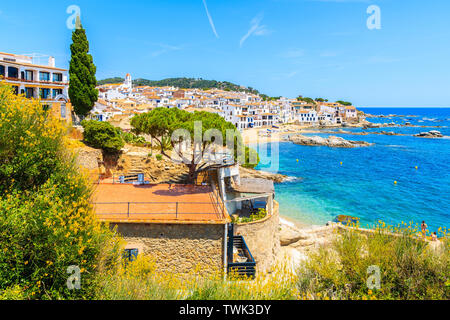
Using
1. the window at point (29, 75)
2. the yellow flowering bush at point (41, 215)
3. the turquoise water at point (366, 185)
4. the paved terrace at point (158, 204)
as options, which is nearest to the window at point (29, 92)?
the window at point (29, 75)

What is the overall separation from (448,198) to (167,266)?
42347 millimetres

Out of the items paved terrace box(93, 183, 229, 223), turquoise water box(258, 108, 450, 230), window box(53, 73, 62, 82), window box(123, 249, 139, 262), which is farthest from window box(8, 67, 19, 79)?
turquoise water box(258, 108, 450, 230)

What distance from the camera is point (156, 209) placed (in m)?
12.9

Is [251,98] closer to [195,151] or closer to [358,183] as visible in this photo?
[358,183]

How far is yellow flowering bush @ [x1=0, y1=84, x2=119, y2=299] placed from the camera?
Answer: 7457mm

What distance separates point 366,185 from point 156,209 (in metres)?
40.7

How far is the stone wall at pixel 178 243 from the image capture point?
11562 mm

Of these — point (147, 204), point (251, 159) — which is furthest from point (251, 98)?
point (147, 204)

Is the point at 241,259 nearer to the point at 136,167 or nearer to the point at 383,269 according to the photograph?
the point at 383,269

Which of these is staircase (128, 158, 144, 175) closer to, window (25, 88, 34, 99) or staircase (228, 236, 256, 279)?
staircase (228, 236, 256, 279)

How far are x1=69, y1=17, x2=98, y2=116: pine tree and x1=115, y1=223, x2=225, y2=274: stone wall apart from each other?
25.2 m

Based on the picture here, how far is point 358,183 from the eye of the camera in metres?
45.8

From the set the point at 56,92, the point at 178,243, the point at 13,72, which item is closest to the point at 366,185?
the point at 178,243

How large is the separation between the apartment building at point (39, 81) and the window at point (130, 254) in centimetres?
2153
